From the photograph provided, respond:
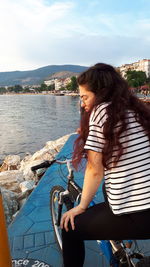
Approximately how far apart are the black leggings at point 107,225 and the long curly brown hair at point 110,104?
13.3 inches

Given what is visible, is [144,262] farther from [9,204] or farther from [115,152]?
[9,204]

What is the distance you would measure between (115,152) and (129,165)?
11 cm

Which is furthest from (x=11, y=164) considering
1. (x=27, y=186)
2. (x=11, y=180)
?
(x=27, y=186)

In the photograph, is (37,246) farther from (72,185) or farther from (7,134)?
(7,134)

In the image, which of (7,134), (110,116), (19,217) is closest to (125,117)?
(110,116)

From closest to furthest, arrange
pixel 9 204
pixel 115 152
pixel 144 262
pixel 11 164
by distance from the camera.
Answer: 1. pixel 115 152
2. pixel 144 262
3. pixel 9 204
4. pixel 11 164

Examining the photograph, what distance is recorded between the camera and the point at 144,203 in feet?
5.05

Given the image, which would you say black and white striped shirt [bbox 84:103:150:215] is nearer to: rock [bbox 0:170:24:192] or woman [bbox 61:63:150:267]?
woman [bbox 61:63:150:267]

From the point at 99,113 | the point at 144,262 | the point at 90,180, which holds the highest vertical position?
the point at 99,113

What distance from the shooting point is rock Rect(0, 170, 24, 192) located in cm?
632

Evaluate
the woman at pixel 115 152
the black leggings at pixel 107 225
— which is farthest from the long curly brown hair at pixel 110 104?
the black leggings at pixel 107 225

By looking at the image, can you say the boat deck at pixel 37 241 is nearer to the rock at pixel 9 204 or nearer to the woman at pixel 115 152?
the rock at pixel 9 204

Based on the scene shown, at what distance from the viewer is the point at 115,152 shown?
1.50m

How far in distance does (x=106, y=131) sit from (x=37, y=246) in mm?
2411
